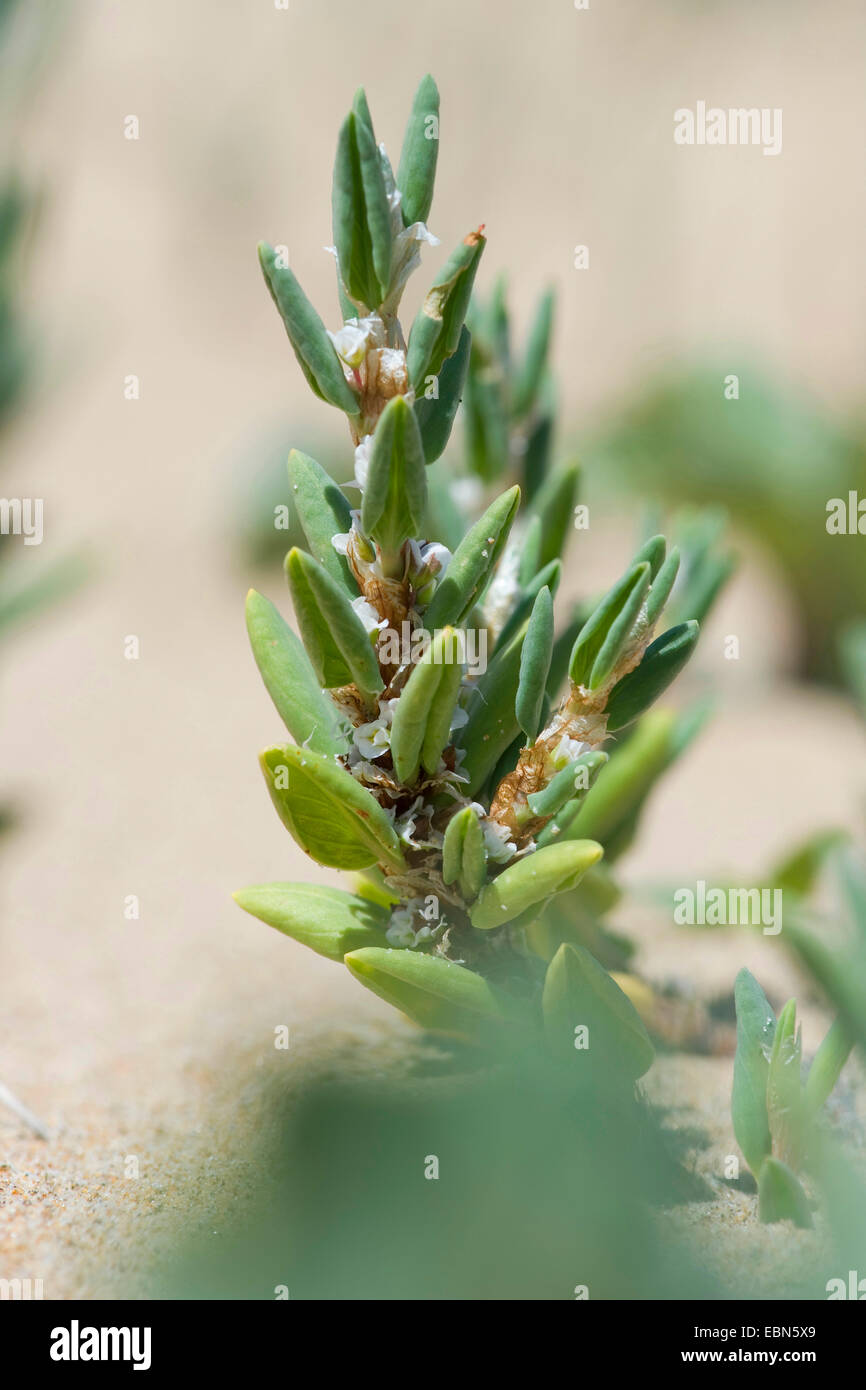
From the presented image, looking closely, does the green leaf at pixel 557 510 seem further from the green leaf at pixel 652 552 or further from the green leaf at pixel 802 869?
the green leaf at pixel 802 869

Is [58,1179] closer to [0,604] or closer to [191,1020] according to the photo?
[191,1020]

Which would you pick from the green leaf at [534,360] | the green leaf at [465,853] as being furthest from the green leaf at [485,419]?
the green leaf at [465,853]

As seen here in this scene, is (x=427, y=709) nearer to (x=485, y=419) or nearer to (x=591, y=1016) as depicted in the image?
(x=591, y=1016)

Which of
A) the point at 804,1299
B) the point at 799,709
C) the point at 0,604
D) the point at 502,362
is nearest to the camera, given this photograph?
the point at 804,1299

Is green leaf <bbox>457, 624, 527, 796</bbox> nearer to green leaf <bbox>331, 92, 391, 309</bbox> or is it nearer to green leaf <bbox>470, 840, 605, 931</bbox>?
green leaf <bbox>470, 840, 605, 931</bbox>
